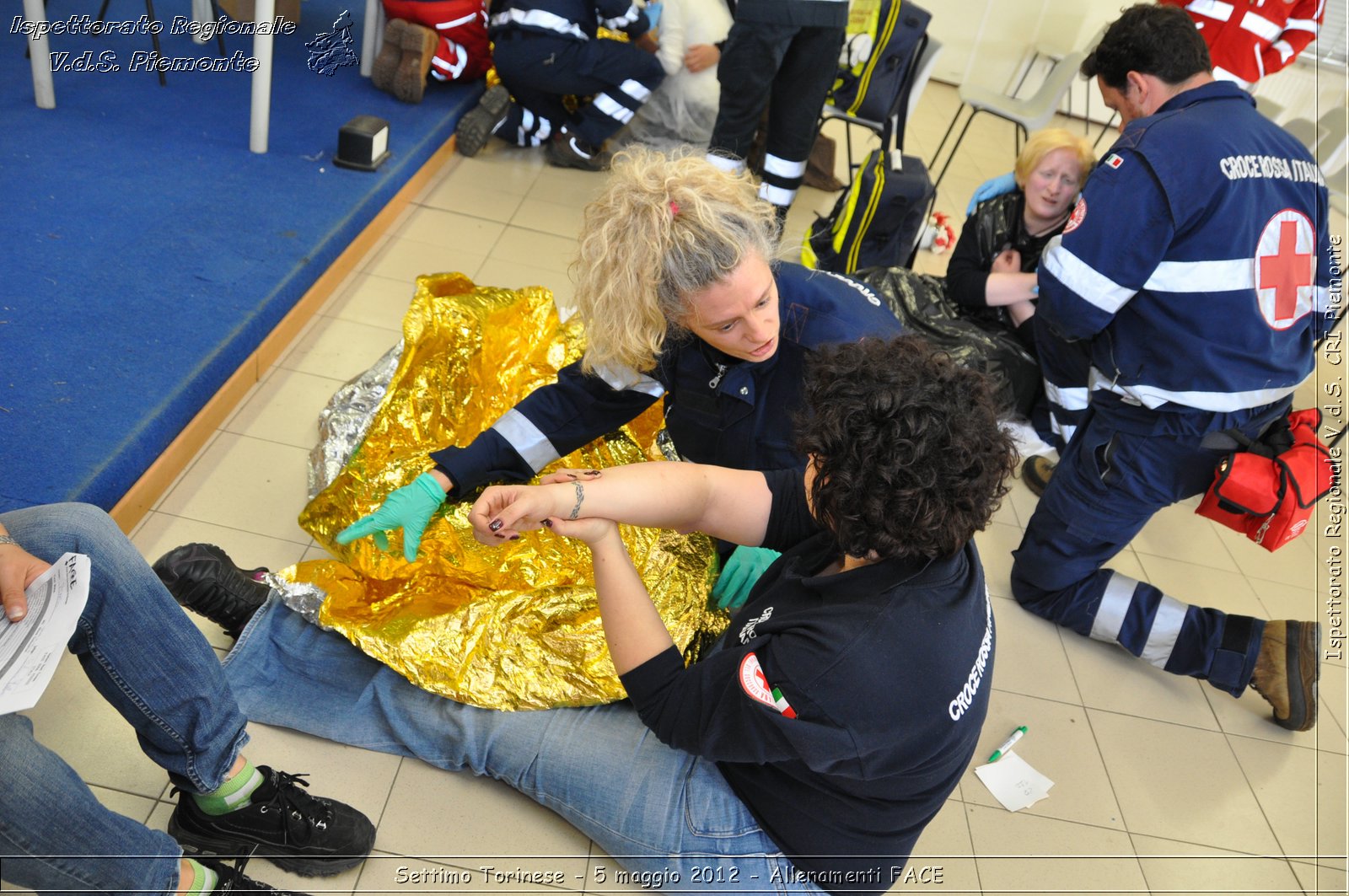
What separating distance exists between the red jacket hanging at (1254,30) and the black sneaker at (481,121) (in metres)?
3.04

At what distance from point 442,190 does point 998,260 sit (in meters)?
2.15

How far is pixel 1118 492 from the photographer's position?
2.34 metres

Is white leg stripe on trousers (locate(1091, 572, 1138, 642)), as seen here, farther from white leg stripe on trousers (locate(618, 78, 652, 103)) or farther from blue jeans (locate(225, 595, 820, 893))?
white leg stripe on trousers (locate(618, 78, 652, 103))

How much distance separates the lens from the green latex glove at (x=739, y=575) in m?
1.95

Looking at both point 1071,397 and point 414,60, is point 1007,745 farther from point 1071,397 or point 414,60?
point 414,60

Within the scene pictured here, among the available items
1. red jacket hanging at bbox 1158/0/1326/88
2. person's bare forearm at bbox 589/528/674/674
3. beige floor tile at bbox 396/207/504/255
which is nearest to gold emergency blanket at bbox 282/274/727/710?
person's bare forearm at bbox 589/528/674/674

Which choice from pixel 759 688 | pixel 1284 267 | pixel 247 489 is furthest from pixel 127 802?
pixel 1284 267

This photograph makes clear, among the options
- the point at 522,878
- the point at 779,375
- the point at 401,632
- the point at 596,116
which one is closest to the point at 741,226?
the point at 779,375

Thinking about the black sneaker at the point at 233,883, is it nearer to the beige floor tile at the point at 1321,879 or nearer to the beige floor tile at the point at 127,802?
the beige floor tile at the point at 127,802

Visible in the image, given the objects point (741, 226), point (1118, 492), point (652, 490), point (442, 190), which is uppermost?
point (741, 226)

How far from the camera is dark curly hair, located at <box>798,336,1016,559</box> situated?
118 cm

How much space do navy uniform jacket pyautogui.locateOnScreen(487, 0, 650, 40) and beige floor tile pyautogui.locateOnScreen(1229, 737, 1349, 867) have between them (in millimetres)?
3476

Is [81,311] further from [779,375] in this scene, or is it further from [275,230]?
[779,375]

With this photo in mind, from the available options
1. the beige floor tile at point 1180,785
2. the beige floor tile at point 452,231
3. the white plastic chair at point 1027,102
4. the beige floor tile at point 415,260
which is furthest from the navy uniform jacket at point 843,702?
the white plastic chair at point 1027,102
